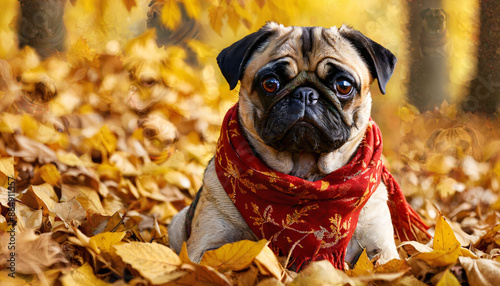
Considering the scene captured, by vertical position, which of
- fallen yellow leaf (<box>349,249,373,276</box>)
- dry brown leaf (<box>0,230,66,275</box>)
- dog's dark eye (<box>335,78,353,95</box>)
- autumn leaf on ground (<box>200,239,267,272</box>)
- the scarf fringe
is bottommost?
the scarf fringe

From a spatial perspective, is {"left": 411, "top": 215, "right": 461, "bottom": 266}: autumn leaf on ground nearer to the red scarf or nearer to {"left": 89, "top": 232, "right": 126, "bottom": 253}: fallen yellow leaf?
the red scarf

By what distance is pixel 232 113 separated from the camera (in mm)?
2455

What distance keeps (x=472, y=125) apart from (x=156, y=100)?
363 cm

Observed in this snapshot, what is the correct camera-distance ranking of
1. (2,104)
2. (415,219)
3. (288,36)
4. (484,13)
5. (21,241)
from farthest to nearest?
(484,13)
(2,104)
(415,219)
(288,36)
(21,241)

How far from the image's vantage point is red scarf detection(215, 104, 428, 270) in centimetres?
211

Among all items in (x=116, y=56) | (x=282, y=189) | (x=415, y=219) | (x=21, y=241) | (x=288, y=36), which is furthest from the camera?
(x=116, y=56)

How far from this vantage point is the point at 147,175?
3.62 metres

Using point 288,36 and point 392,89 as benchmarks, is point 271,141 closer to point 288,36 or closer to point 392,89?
point 288,36

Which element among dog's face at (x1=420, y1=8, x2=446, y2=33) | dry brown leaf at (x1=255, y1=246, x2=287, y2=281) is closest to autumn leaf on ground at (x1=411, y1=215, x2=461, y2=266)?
dry brown leaf at (x1=255, y1=246, x2=287, y2=281)

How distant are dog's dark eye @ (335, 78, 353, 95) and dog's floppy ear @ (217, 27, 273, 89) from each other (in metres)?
0.50

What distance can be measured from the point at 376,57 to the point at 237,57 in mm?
740

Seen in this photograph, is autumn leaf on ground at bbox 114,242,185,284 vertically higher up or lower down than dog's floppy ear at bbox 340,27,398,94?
lower down

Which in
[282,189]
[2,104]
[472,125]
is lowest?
[472,125]

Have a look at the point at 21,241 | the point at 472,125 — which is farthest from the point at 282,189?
the point at 472,125
